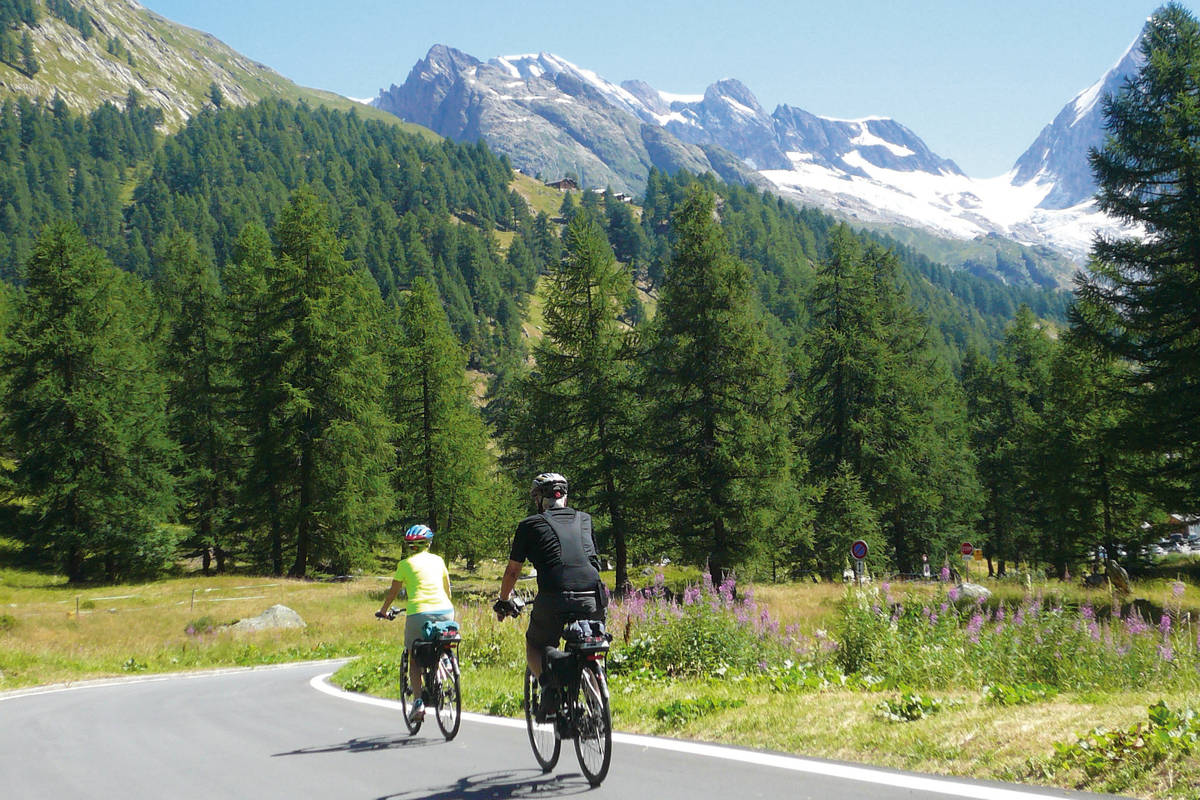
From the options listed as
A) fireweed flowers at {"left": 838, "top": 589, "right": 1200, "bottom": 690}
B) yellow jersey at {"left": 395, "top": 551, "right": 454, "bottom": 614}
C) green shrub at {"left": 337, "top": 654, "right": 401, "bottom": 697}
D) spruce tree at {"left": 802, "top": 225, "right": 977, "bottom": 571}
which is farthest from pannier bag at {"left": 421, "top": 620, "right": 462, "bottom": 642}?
spruce tree at {"left": 802, "top": 225, "right": 977, "bottom": 571}

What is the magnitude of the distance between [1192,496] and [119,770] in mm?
23163

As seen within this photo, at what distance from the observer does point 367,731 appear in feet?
28.5

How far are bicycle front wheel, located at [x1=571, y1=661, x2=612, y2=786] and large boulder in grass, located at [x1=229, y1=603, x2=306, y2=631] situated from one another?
22148 millimetres

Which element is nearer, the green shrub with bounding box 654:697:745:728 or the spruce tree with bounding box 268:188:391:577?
the green shrub with bounding box 654:697:745:728

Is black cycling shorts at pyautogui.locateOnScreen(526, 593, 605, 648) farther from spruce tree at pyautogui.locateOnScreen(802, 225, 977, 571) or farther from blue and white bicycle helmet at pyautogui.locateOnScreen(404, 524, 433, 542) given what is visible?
spruce tree at pyautogui.locateOnScreen(802, 225, 977, 571)

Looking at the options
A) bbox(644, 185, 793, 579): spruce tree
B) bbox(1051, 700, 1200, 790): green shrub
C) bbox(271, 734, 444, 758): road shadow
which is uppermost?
bbox(644, 185, 793, 579): spruce tree

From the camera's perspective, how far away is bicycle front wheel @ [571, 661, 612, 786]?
5.63m

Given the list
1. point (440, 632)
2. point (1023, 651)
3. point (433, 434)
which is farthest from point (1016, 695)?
point (433, 434)

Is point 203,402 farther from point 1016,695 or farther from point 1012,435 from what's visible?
point 1012,435

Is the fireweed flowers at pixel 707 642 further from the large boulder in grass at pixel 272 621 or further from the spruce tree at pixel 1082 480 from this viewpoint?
the spruce tree at pixel 1082 480

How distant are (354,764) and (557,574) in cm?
260

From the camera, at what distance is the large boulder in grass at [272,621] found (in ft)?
82.4

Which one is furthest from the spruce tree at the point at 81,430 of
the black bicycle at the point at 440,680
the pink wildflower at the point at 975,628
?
the pink wildflower at the point at 975,628

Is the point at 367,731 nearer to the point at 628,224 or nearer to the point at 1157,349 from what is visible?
the point at 1157,349
